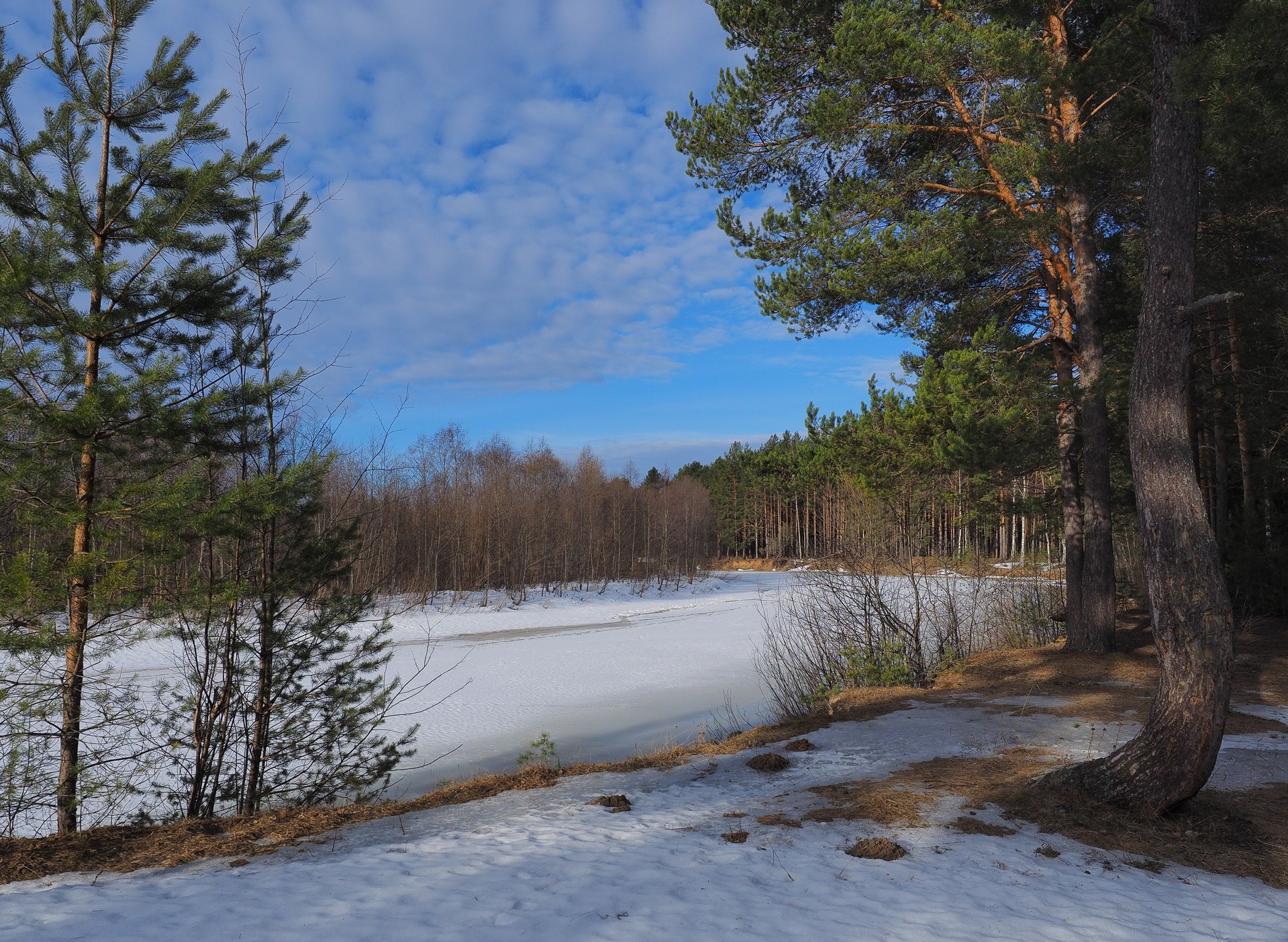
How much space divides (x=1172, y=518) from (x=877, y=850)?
314 centimetres

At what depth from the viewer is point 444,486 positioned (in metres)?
41.1

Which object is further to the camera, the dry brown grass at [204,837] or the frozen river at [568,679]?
the frozen river at [568,679]

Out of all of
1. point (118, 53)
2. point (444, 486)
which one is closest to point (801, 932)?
point (118, 53)

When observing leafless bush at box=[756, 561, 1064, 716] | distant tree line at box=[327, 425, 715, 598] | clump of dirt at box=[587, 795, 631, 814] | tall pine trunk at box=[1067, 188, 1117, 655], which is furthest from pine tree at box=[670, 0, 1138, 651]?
distant tree line at box=[327, 425, 715, 598]

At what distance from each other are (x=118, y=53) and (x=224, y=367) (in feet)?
8.03

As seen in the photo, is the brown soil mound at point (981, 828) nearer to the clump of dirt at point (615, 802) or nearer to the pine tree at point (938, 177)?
the clump of dirt at point (615, 802)

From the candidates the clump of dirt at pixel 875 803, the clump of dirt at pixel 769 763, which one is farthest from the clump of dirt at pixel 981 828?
the clump of dirt at pixel 769 763

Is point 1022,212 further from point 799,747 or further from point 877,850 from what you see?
point 877,850

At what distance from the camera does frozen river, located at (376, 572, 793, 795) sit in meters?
11.9

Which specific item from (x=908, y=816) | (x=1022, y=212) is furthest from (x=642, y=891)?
(x=1022, y=212)

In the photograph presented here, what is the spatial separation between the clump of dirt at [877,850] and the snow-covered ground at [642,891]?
0.23 ft

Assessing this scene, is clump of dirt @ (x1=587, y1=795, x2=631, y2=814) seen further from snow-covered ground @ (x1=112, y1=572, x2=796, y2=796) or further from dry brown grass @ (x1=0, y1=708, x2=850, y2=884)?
snow-covered ground @ (x1=112, y1=572, x2=796, y2=796)

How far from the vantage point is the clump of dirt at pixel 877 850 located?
15.3 ft

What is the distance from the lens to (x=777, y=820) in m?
5.46
